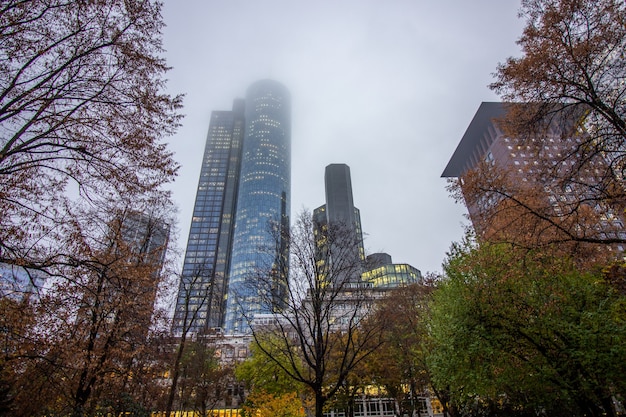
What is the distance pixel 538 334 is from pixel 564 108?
946 centimetres

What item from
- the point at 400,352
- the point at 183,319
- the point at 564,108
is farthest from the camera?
the point at 400,352

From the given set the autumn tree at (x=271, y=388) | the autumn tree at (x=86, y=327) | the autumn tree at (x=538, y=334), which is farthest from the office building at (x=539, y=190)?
the autumn tree at (x=271, y=388)

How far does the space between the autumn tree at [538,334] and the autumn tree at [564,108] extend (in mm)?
1922

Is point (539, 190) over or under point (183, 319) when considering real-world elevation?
over

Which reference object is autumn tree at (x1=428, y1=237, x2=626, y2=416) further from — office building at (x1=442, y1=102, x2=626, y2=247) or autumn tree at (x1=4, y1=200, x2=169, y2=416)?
autumn tree at (x1=4, y1=200, x2=169, y2=416)

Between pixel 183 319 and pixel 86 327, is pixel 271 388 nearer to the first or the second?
pixel 183 319

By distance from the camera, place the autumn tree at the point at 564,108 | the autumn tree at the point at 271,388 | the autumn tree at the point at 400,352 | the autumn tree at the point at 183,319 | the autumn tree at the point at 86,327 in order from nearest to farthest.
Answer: the autumn tree at the point at 86,327, the autumn tree at the point at 564,108, the autumn tree at the point at 183,319, the autumn tree at the point at 271,388, the autumn tree at the point at 400,352

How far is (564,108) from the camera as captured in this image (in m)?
10.8

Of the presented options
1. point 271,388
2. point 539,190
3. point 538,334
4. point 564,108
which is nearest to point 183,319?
point 271,388

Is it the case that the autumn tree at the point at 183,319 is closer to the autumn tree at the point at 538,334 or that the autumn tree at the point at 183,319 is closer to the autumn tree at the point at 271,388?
the autumn tree at the point at 271,388

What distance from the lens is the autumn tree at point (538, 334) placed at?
12.1m

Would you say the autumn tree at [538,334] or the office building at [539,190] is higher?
the office building at [539,190]

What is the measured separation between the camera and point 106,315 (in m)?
12.3

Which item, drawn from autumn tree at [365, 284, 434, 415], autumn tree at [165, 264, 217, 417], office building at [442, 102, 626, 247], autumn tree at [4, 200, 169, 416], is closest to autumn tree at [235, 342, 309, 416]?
autumn tree at [365, 284, 434, 415]
